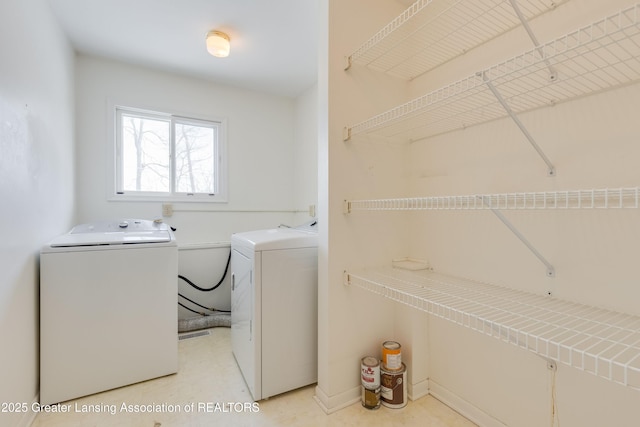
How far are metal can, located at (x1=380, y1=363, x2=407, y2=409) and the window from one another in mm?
2118

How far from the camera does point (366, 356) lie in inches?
61.4

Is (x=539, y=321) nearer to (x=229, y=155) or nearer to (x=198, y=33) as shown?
(x=198, y=33)

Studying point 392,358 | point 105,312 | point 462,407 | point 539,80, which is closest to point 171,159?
point 105,312

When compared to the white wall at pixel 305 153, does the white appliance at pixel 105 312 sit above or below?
below

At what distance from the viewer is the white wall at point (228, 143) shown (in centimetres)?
234

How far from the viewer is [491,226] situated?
1.30 meters

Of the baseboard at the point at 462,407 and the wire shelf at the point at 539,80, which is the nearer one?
the wire shelf at the point at 539,80

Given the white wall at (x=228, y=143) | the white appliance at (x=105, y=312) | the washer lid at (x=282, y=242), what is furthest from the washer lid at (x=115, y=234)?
the washer lid at (x=282, y=242)

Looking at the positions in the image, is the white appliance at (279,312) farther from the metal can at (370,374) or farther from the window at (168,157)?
the window at (168,157)

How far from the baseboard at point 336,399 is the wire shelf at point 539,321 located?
23.4 inches

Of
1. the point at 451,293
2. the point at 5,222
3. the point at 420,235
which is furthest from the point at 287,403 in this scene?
the point at 5,222

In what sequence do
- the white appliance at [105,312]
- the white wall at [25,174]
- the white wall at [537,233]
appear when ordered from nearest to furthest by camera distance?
1. the white wall at [537,233]
2. the white wall at [25,174]
3. the white appliance at [105,312]

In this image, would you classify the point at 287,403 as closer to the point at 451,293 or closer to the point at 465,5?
the point at 451,293

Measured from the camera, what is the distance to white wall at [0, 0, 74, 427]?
47.3 inches
